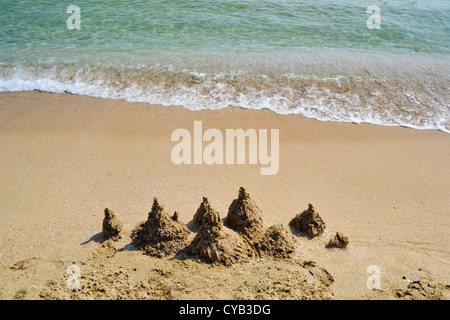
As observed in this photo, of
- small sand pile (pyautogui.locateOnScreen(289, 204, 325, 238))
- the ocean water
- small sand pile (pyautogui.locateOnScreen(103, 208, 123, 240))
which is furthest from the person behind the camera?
the ocean water

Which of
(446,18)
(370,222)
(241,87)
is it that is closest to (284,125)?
(241,87)

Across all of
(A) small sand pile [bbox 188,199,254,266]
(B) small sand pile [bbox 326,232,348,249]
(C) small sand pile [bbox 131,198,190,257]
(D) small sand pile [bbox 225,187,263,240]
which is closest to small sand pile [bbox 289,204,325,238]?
(B) small sand pile [bbox 326,232,348,249]

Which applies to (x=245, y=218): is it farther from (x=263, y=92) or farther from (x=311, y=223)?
(x=263, y=92)

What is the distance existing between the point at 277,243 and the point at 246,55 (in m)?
7.88

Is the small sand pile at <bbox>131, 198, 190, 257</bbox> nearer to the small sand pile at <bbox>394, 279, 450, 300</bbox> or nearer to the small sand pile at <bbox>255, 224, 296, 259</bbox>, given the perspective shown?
the small sand pile at <bbox>255, 224, 296, 259</bbox>

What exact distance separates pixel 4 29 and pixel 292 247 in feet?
43.3

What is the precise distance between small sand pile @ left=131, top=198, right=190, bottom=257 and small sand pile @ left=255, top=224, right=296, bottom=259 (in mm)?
1018

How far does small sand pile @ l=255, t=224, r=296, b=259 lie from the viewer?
4.33m

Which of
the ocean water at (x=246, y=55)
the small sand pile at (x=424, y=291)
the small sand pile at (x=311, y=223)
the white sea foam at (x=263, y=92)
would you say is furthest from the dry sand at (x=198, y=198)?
the ocean water at (x=246, y=55)

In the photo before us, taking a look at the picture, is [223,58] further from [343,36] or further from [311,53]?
→ [343,36]

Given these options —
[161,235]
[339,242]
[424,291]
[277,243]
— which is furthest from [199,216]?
[424,291]

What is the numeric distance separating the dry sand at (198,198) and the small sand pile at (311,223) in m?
0.13

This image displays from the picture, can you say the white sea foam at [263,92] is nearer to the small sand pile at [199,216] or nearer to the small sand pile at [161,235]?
the small sand pile at [199,216]

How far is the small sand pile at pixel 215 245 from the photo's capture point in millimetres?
4109
